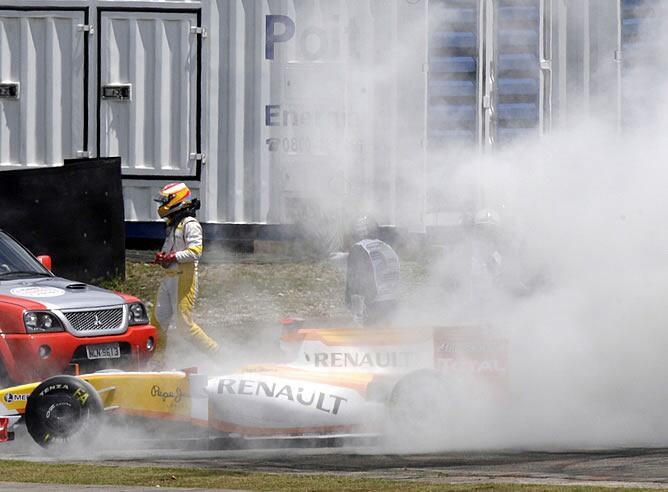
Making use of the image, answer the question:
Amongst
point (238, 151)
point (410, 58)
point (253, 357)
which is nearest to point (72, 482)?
point (253, 357)

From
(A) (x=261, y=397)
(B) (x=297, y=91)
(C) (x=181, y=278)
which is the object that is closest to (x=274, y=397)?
(A) (x=261, y=397)

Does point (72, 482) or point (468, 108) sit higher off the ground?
point (468, 108)

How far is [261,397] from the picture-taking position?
1134 centimetres

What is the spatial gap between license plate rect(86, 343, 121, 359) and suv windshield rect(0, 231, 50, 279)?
1.27 metres

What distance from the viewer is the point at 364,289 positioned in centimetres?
1375

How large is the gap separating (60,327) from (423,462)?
3.78 m

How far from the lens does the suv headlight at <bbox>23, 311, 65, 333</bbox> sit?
1237cm

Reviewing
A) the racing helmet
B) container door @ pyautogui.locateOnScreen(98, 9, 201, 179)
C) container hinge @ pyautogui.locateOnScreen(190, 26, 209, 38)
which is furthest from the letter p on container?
the racing helmet

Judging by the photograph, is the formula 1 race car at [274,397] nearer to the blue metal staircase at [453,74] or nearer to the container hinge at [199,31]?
the blue metal staircase at [453,74]

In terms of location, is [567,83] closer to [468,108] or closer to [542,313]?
[468,108]

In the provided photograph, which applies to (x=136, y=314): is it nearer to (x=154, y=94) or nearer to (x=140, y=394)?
(x=140, y=394)

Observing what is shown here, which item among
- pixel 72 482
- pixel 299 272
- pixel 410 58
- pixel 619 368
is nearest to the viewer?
pixel 72 482

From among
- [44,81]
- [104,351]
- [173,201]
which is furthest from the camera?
[44,81]

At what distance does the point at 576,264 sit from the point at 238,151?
8564mm
